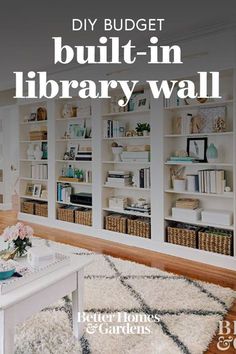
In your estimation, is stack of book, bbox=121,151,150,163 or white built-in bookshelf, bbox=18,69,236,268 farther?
stack of book, bbox=121,151,150,163

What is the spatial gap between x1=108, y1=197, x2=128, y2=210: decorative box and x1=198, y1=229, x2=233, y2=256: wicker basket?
1.12m

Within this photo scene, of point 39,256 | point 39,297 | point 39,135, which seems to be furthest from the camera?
point 39,135

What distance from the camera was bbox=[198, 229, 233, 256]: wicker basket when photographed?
3.20m

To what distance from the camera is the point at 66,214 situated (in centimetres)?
470

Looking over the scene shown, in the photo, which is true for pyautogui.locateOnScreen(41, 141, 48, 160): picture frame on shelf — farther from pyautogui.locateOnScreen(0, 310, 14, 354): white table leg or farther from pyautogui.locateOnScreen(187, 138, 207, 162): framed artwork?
pyautogui.locateOnScreen(0, 310, 14, 354): white table leg

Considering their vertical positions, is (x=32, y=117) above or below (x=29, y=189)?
above

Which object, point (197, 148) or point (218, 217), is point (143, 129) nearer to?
point (197, 148)

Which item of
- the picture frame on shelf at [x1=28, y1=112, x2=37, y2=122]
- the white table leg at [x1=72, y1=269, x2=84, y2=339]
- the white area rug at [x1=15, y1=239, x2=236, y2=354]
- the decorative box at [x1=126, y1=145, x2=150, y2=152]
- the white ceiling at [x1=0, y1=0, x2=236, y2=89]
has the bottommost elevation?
the white area rug at [x1=15, y1=239, x2=236, y2=354]

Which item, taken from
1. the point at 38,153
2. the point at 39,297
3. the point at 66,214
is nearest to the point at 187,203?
the point at 66,214

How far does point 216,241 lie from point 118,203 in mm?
1381

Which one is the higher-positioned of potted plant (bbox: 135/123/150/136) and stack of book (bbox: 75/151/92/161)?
potted plant (bbox: 135/123/150/136)

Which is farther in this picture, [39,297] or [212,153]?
[212,153]

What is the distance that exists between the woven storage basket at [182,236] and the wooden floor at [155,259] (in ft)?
0.62

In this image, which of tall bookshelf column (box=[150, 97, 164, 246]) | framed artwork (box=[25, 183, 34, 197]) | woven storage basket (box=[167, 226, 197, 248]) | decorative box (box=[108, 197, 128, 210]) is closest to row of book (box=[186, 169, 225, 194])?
tall bookshelf column (box=[150, 97, 164, 246])
